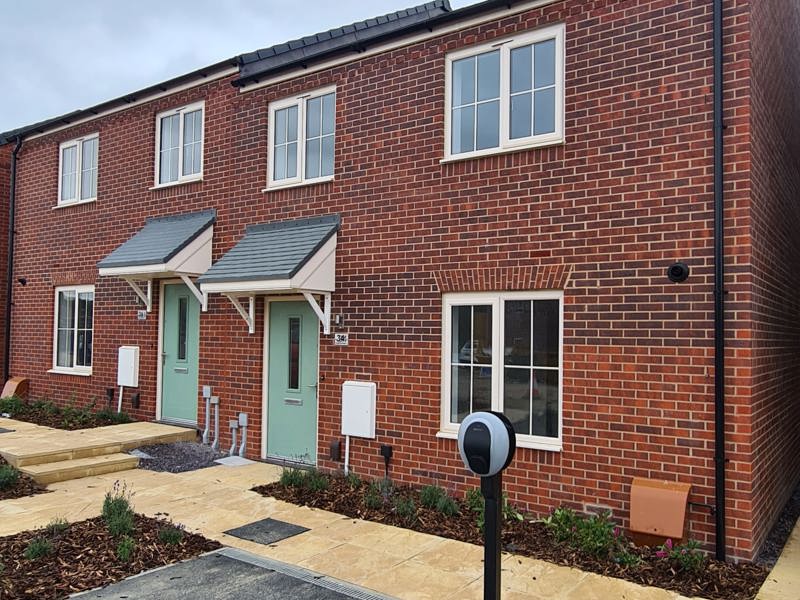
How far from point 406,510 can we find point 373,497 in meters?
0.49

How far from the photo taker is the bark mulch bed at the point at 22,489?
7.05 metres

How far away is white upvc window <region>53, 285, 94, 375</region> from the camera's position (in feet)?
38.6

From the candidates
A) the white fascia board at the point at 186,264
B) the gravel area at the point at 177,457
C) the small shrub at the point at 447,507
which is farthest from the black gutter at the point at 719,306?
the white fascia board at the point at 186,264

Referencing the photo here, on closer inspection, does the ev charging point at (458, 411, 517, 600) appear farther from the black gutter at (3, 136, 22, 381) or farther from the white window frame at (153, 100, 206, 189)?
the black gutter at (3, 136, 22, 381)

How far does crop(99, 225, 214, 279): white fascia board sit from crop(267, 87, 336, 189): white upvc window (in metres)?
1.35

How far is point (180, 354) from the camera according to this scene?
1027 centimetres

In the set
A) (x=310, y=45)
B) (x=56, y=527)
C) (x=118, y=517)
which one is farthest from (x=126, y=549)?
(x=310, y=45)

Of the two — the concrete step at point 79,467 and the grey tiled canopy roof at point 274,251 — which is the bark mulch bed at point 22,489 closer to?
the concrete step at point 79,467

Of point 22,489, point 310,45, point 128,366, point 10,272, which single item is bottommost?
point 22,489

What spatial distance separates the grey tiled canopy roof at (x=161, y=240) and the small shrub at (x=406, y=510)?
485 cm

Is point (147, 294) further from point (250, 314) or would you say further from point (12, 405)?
point (12, 405)

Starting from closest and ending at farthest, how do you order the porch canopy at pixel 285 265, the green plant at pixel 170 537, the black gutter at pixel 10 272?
the green plant at pixel 170 537
the porch canopy at pixel 285 265
the black gutter at pixel 10 272

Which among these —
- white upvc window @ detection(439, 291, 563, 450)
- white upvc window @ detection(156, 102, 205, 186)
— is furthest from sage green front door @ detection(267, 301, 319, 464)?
white upvc window @ detection(156, 102, 205, 186)

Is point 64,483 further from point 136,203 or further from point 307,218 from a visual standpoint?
point 136,203
